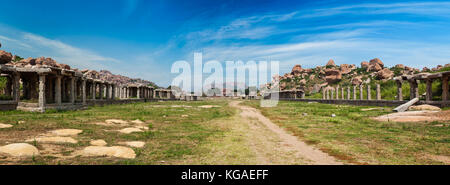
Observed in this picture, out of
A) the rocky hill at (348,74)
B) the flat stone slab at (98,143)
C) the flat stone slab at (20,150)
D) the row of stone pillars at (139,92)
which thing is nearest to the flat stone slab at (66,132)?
the flat stone slab at (98,143)

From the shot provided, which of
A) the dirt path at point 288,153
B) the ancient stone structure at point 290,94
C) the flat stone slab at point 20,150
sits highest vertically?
the ancient stone structure at point 290,94

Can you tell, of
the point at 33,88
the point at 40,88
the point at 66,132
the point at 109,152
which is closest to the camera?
the point at 109,152

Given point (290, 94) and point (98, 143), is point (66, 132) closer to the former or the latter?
point (98, 143)

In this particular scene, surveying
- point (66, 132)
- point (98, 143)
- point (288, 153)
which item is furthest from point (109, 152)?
point (288, 153)

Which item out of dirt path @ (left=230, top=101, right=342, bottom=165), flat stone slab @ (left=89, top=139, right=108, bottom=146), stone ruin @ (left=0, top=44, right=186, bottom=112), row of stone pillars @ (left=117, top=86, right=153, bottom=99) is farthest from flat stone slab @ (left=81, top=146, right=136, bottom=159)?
row of stone pillars @ (left=117, top=86, right=153, bottom=99)

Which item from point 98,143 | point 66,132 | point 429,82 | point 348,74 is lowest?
point 98,143

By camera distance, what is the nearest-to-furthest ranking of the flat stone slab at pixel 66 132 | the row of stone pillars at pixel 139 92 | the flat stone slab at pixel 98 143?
the flat stone slab at pixel 98 143
the flat stone slab at pixel 66 132
the row of stone pillars at pixel 139 92

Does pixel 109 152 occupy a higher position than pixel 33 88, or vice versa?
pixel 33 88

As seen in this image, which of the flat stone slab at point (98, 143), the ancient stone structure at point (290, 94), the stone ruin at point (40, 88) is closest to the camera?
the flat stone slab at point (98, 143)

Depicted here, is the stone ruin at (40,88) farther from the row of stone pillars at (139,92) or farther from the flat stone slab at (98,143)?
the row of stone pillars at (139,92)

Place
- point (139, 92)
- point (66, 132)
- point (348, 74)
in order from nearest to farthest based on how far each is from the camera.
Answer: point (66, 132)
point (139, 92)
point (348, 74)

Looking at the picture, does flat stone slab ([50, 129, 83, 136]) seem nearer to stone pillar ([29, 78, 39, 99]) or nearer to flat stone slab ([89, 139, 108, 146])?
flat stone slab ([89, 139, 108, 146])
